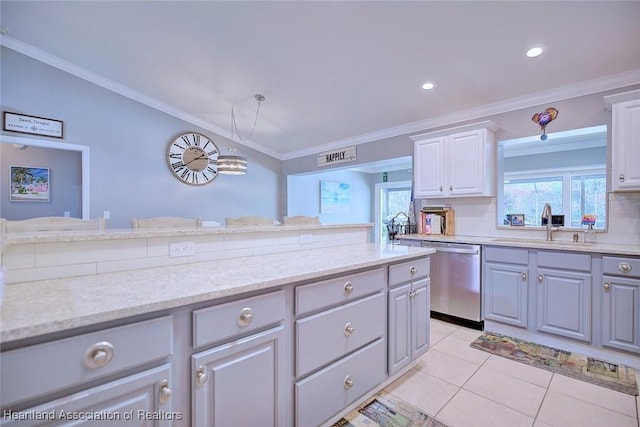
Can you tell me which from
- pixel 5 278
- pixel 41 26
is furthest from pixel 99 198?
pixel 5 278

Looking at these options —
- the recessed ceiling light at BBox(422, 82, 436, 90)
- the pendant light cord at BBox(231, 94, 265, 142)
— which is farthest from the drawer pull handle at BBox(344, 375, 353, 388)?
the pendant light cord at BBox(231, 94, 265, 142)

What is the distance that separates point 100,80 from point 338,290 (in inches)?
175

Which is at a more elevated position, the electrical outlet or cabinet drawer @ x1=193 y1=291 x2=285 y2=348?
the electrical outlet

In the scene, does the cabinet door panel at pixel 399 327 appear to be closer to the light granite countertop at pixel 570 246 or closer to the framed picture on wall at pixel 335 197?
the light granite countertop at pixel 570 246

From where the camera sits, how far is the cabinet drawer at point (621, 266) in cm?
215

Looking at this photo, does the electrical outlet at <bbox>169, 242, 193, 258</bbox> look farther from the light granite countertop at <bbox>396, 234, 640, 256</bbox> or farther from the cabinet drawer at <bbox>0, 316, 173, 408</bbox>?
the light granite countertop at <bbox>396, 234, 640, 256</bbox>

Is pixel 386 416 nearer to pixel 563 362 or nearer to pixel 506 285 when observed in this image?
pixel 563 362

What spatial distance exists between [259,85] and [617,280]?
12.7ft

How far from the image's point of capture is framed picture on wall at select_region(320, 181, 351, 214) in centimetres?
652

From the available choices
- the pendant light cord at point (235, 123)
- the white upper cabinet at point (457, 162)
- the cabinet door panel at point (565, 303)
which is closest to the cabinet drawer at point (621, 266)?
the cabinet door panel at point (565, 303)

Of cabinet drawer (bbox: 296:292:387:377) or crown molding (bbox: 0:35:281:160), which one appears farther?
crown molding (bbox: 0:35:281:160)

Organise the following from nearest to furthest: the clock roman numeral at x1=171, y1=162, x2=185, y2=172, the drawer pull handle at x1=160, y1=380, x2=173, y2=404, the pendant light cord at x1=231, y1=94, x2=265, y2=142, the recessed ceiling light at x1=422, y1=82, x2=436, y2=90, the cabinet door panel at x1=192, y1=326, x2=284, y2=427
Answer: the drawer pull handle at x1=160, y1=380, x2=173, y2=404
the cabinet door panel at x1=192, y1=326, x2=284, y2=427
the recessed ceiling light at x1=422, y1=82, x2=436, y2=90
the pendant light cord at x1=231, y1=94, x2=265, y2=142
the clock roman numeral at x1=171, y1=162, x2=185, y2=172

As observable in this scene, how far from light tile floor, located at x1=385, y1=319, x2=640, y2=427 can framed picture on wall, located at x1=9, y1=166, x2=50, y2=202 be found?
18.9ft

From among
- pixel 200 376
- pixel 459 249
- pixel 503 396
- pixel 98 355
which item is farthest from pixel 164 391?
pixel 459 249
